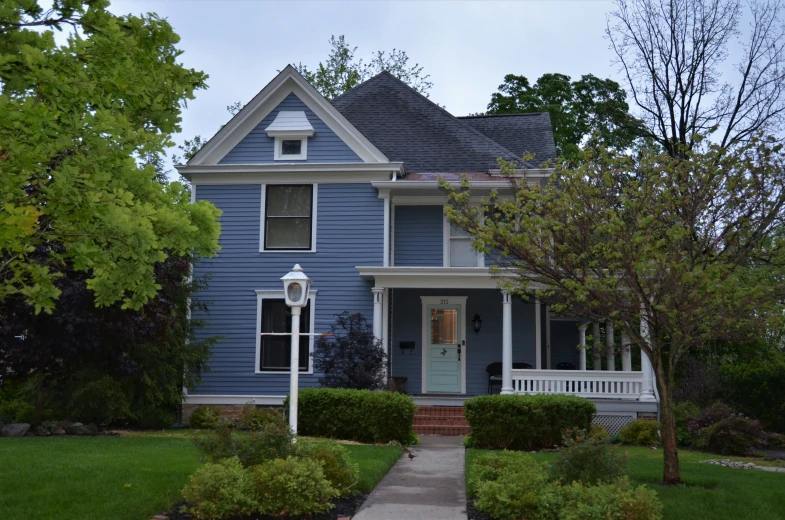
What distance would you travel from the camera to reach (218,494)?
718 centimetres

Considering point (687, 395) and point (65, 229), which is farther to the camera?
point (687, 395)

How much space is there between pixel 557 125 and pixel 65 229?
27051 mm

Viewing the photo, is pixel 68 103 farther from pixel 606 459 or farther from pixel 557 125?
pixel 557 125

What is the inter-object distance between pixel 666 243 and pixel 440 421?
26.0 ft

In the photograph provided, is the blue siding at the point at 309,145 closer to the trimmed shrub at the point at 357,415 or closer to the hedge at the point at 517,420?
the trimmed shrub at the point at 357,415

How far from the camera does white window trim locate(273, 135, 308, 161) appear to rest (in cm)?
1786

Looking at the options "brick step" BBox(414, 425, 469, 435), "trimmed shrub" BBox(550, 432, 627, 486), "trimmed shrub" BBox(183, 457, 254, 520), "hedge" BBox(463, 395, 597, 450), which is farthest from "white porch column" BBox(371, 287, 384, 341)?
"trimmed shrub" BBox(183, 457, 254, 520)

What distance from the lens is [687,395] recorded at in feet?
59.7

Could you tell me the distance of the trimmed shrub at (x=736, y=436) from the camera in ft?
45.4

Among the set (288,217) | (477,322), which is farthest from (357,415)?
(288,217)

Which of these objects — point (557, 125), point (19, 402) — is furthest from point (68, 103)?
point (557, 125)

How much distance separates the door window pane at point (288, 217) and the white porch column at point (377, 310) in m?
2.02

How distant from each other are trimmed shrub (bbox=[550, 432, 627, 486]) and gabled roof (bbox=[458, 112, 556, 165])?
513 inches

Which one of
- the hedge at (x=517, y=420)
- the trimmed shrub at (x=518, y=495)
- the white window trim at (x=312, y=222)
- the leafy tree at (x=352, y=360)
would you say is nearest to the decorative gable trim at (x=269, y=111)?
the white window trim at (x=312, y=222)
